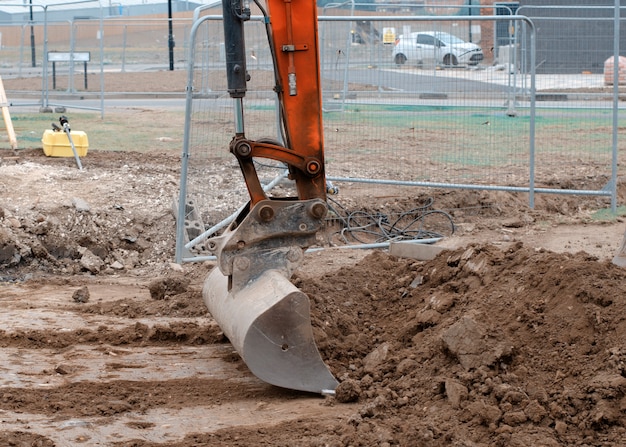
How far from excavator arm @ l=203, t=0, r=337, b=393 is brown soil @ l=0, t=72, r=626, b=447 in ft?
1.47

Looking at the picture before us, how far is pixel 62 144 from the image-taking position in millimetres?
12258

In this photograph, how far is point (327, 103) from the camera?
13.0 m

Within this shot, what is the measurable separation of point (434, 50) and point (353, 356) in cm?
631

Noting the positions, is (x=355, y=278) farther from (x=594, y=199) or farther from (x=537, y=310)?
(x=594, y=199)

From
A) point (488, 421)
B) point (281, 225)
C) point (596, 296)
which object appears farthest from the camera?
point (281, 225)

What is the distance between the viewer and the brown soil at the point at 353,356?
459 centimetres

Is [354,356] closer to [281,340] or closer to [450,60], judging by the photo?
[281,340]

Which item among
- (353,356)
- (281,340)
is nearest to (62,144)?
(353,356)

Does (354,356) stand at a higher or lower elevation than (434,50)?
lower

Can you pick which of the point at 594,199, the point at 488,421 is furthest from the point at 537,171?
the point at 488,421

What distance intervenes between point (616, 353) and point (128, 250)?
5.68 metres

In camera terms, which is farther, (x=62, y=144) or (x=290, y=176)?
(x=62, y=144)

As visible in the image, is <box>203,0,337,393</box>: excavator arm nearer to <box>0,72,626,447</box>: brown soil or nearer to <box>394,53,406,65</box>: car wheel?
<box>0,72,626,447</box>: brown soil

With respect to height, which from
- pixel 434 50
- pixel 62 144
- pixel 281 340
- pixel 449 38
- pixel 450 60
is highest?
pixel 449 38
